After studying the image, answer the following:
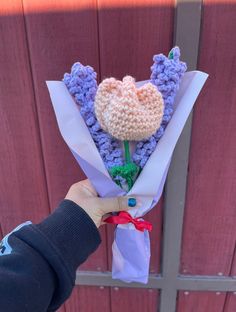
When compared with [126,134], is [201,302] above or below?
below

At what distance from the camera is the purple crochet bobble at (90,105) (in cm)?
66

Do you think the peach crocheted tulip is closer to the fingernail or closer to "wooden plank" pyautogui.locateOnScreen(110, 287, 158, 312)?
the fingernail

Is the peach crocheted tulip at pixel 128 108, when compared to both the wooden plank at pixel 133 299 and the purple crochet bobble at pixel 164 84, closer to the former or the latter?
the purple crochet bobble at pixel 164 84

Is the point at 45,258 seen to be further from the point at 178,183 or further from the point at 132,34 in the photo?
the point at 132,34

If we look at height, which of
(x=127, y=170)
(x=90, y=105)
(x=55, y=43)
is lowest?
(x=127, y=170)

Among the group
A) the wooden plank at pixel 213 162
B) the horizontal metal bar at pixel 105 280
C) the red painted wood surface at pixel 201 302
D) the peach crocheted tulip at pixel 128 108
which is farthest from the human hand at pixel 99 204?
the red painted wood surface at pixel 201 302

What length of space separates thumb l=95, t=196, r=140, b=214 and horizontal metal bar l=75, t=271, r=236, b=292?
0.42 meters

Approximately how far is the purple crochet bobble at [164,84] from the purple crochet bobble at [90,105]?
0.15 feet

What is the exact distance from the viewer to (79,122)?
0.69m

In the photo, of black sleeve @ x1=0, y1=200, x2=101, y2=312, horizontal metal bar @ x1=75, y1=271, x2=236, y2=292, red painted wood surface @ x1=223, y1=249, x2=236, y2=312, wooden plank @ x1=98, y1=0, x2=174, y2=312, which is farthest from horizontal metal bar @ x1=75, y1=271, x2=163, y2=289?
wooden plank @ x1=98, y1=0, x2=174, y2=312

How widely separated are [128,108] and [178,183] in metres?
0.36

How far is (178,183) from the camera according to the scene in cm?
89

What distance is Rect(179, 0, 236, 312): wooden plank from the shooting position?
752mm

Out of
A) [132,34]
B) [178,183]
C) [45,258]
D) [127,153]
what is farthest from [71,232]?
[132,34]
